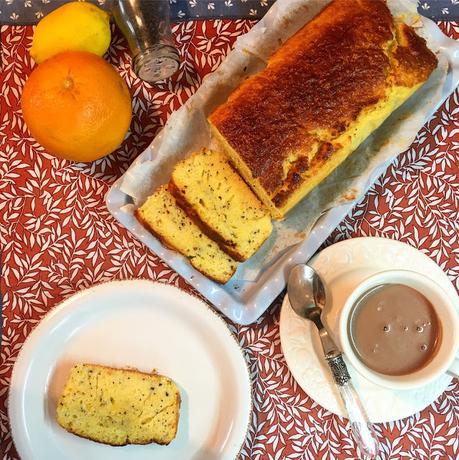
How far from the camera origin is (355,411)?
150cm

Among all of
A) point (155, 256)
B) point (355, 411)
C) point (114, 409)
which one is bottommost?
point (355, 411)

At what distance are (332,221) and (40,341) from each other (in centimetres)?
76

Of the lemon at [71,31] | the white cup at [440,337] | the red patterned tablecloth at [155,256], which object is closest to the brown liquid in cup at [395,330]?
the white cup at [440,337]

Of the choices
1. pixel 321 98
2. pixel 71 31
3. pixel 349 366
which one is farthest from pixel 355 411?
pixel 71 31

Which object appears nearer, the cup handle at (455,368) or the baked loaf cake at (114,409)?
the cup handle at (455,368)

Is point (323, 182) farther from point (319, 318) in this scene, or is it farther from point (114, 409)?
point (114, 409)

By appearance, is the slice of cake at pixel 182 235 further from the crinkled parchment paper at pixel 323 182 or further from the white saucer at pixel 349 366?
the white saucer at pixel 349 366

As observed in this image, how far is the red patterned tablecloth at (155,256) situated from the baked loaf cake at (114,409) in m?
0.20

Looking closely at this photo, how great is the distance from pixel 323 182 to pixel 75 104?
0.63 meters

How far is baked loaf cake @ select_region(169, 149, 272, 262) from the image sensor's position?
4.89 feet

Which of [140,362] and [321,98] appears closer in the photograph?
[321,98]

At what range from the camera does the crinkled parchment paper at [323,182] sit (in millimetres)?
1528

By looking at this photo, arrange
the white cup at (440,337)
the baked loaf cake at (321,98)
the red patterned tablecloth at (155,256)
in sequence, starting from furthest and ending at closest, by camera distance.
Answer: the red patterned tablecloth at (155,256), the baked loaf cake at (321,98), the white cup at (440,337)

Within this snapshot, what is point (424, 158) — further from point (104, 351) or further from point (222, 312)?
point (104, 351)
